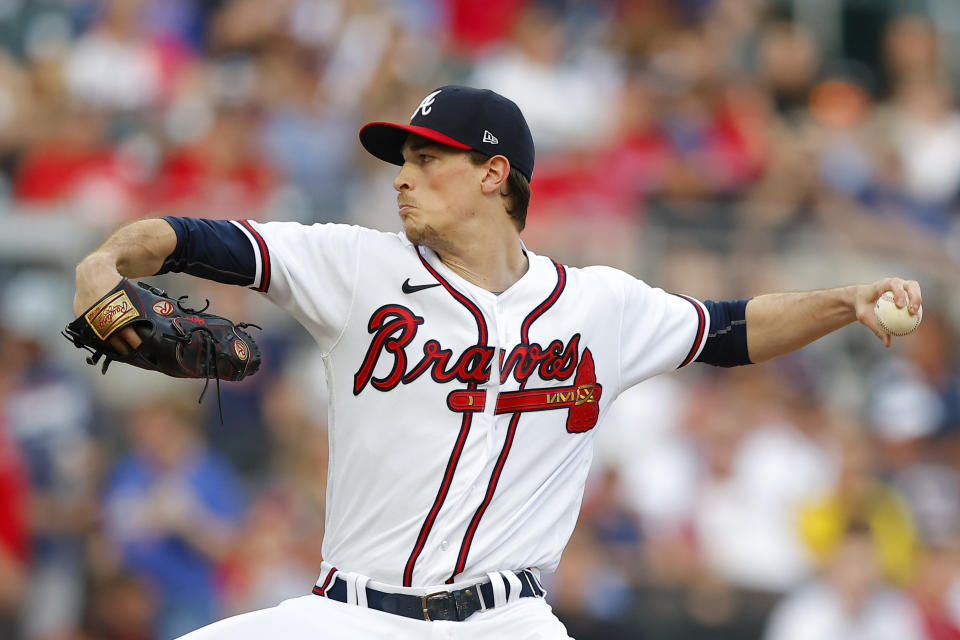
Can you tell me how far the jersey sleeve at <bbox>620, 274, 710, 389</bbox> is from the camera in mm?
4309

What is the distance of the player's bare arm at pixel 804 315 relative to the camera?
4.14m

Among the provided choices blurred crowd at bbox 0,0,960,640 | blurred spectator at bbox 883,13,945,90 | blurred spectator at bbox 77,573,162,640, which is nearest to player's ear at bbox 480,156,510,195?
blurred crowd at bbox 0,0,960,640

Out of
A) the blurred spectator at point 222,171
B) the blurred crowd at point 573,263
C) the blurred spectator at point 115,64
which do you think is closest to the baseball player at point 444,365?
the blurred crowd at point 573,263

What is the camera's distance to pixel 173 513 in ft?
24.9

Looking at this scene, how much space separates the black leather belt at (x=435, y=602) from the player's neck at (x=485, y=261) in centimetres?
92

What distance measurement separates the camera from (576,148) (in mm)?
10188

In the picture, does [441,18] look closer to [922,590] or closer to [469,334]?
[922,590]

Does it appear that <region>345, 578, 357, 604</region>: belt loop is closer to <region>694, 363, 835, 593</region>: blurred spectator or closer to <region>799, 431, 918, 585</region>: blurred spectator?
<region>694, 363, 835, 593</region>: blurred spectator

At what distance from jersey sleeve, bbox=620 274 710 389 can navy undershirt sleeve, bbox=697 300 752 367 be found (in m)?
0.03

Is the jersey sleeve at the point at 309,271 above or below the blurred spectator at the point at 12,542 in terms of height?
above

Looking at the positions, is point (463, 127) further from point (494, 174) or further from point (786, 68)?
point (786, 68)

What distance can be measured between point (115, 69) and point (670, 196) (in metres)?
4.03

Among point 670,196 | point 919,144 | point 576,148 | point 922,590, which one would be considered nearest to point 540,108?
point 576,148

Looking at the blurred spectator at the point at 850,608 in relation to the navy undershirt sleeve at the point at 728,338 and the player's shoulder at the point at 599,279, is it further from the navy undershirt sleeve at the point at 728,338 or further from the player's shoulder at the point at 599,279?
the player's shoulder at the point at 599,279
